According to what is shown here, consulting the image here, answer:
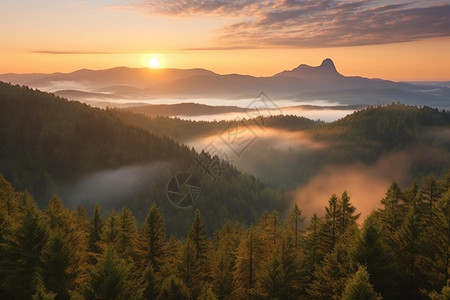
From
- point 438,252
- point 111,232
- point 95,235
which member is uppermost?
point 438,252

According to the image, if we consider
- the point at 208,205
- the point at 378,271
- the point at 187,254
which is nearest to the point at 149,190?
the point at 208,205

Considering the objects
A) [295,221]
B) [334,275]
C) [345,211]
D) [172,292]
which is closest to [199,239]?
[295,221]

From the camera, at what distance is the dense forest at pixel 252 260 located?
27.5 m

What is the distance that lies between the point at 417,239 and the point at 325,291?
33.2 feet

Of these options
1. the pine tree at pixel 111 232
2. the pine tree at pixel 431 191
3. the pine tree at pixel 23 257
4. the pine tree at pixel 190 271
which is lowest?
the pine tree at pixel 190 271

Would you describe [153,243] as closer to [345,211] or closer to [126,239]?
[126,239]

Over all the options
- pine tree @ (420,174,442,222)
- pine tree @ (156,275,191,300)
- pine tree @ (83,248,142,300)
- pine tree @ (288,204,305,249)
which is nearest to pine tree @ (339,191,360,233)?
pine tree @ (288,204,305,249)

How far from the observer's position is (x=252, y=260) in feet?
128

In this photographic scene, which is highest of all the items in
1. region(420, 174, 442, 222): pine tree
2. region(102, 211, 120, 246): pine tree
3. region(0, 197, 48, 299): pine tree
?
region(420, 174, 442, 222): pine tree

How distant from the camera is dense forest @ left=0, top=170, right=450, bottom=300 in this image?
27.5 metres

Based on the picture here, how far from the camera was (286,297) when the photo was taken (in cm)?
3394

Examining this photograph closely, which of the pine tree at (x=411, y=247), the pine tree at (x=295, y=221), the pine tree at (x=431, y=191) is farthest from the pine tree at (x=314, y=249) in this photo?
the pine tree at (x=431, y=191)

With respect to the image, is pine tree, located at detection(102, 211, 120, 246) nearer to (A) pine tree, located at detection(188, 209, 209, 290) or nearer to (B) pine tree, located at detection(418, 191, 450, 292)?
(A) pine tree, located at detection(188, 209, 209, 290)

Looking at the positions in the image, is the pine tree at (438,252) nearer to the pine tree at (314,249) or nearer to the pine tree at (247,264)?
the pine tree at (314,249)
